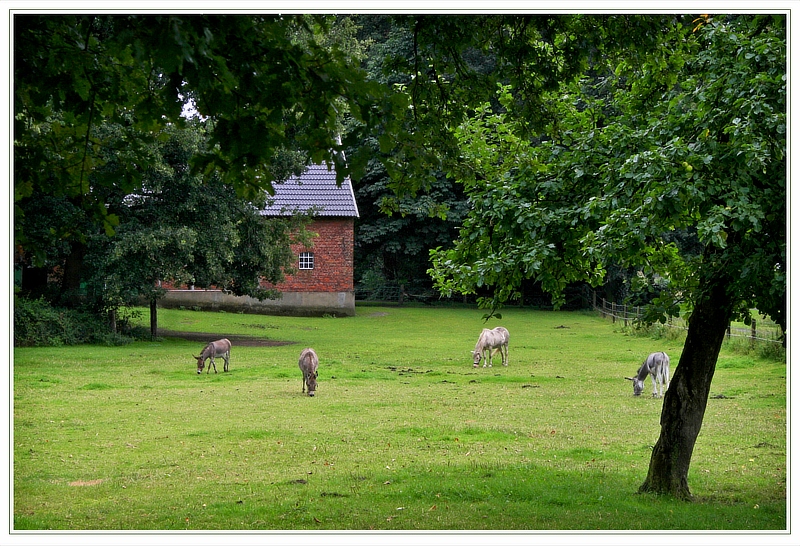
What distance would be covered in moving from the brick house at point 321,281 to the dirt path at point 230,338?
755 centimetres

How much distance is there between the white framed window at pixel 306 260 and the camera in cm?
3800

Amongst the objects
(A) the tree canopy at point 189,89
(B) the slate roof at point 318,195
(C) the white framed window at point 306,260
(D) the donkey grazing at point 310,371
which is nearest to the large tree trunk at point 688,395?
(A) the tree canopy at point 189,89

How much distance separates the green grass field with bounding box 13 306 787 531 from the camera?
26.0 ft

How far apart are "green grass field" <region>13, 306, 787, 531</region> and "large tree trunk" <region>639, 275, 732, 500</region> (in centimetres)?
36

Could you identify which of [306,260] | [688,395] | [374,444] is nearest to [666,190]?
[688,395]

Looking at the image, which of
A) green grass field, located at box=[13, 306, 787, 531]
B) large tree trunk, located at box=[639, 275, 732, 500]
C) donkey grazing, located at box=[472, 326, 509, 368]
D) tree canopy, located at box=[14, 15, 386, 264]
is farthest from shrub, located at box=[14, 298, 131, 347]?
large tree trunk, located at box=[639, 275, 732, 500]

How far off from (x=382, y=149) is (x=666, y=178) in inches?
118

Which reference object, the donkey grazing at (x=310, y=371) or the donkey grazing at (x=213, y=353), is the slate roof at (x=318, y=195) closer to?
the donkey grazing at (x=213, y=353)

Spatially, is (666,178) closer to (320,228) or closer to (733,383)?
(733,383)

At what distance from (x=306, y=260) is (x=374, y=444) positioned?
2680 centimetres

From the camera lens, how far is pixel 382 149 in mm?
4598

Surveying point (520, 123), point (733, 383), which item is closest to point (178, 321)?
point (733, 383)

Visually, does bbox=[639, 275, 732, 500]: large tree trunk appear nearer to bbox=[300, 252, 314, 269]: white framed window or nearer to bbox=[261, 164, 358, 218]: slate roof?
bbox=[261, 164, 358, 218]: slate roof

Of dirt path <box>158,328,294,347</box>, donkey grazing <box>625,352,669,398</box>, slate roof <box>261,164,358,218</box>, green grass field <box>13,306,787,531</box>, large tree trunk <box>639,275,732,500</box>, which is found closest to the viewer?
green grass field <box>13,306,787,531</box>
